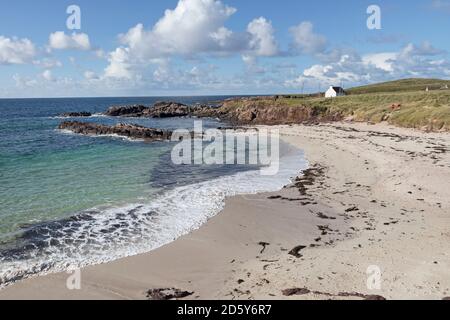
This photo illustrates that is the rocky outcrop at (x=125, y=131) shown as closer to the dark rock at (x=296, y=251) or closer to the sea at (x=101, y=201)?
the sea at (x=101, y=201)

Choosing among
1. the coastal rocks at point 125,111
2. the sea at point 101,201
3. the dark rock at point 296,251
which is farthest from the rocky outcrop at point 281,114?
the dark rock at point 296,251

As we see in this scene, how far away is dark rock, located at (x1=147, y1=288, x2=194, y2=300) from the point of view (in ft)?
33.9

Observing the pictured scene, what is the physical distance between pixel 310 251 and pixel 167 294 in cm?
539

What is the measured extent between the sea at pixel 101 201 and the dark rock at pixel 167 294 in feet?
9.88

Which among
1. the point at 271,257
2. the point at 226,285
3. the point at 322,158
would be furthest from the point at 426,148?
the point at 226,285

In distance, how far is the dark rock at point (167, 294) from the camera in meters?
10.3

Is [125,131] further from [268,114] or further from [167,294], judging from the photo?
[167,294]

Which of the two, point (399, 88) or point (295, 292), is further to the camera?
point (399, 88)

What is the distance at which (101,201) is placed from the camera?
1983 cm

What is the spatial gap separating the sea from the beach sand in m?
1.04

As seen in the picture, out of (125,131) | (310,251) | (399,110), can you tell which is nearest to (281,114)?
(399,110)

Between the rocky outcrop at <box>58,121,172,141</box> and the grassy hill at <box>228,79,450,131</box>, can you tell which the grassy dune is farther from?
the rocky outcrop at <box>58,121,172,141</box>

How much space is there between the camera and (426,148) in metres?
32.7

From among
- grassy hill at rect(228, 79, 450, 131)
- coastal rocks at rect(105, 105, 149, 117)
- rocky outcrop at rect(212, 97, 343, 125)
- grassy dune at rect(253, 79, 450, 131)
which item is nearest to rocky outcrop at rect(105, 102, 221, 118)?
coastal rocks at rect(105, 105, 149, 117)
